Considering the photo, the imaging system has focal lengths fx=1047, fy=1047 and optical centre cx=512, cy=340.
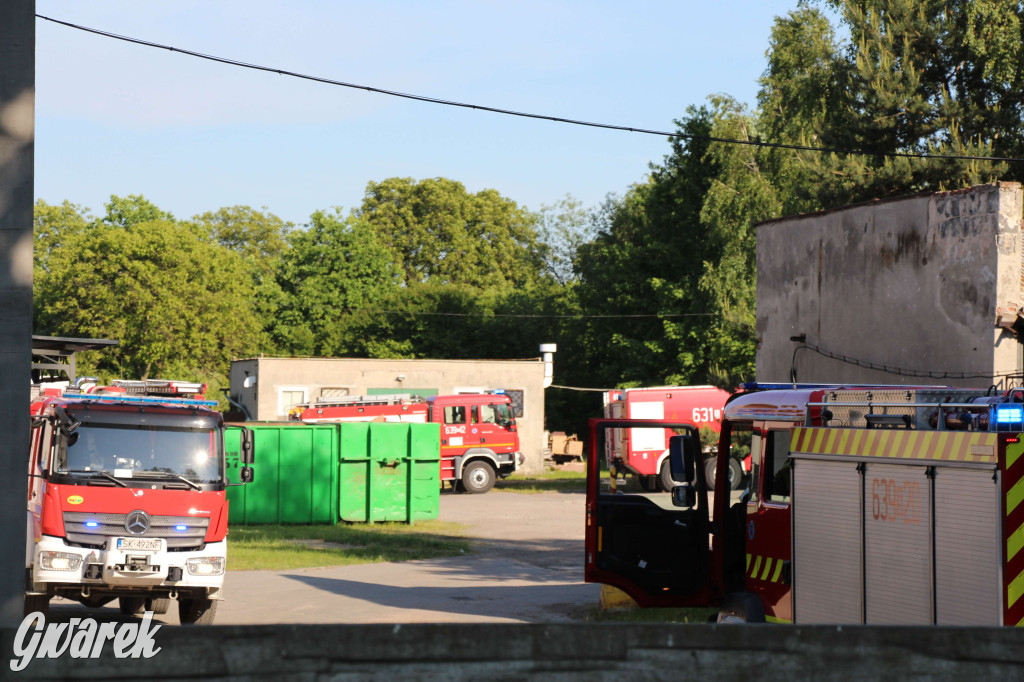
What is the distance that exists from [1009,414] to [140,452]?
8.18 metres

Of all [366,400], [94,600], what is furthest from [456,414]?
[94,600]

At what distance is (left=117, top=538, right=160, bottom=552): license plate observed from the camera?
1029 cm

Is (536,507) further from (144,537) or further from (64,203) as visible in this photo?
(64,203)

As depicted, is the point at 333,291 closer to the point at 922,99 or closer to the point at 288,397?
the point at 288,397

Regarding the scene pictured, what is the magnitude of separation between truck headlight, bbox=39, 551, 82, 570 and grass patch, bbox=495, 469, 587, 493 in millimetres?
21386

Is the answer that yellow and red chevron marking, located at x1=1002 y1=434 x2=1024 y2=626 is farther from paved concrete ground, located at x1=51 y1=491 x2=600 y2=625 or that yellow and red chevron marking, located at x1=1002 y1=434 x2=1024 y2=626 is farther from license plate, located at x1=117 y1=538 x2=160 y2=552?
license plate, located at x1=117 y1=538 x2=160 y2=552

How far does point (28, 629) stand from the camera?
409 centimetres

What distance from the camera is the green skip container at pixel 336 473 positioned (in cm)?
2177

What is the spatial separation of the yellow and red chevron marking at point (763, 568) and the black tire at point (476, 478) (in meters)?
22.9

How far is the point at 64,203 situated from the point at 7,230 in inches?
2861

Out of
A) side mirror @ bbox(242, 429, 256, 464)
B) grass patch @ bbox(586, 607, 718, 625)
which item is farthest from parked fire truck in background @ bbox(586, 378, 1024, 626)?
side mirror @ bbox(242, 429, 256, 464)

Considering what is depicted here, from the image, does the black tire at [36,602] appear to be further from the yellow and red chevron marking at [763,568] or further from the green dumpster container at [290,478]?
the green dumpster container at [290,478]

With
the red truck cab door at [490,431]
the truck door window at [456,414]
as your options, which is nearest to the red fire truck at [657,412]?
the red truck cab door at [490,431]

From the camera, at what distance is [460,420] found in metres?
32.5
